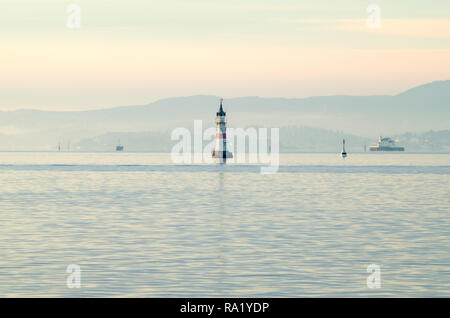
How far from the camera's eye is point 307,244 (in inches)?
1426

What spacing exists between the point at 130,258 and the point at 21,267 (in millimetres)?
4378

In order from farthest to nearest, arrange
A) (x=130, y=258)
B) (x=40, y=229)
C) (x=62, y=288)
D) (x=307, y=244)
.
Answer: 1. (x=40, y=229)
2. (x=307, y=244)
3. (x=130, y=258)
4. (x=62, y=288)

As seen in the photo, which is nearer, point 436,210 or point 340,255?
point 340,255

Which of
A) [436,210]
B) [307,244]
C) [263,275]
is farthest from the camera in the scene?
[436,210]

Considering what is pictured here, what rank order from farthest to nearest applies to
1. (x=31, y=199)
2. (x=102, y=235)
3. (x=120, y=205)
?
(x=31, y=199) → (x=120, y=205) → (x=102, y=235)

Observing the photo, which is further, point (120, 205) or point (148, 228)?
point (120, 205)

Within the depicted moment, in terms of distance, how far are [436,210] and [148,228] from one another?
78.0 feet

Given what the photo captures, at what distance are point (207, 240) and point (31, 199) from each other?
115 feet

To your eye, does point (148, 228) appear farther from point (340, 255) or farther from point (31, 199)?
point (31, 199)

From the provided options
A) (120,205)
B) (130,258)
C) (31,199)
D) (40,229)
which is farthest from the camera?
(31,199)

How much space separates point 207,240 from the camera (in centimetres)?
3797

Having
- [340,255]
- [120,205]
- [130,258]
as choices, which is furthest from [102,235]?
[120,205]

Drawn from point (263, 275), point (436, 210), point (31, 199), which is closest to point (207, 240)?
point (263, 275)

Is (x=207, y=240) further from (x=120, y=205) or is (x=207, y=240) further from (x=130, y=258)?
(x=120, y=205)
